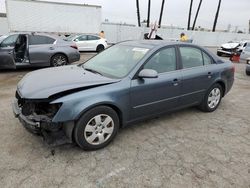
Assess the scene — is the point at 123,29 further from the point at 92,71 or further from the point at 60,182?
the point at 60,182

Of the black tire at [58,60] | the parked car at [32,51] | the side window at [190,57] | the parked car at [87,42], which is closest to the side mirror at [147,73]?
the side window at [190,57]

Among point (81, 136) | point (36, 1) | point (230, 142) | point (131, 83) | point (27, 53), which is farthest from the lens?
→ point (36, 1)

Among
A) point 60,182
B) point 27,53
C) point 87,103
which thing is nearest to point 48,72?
point 87,103

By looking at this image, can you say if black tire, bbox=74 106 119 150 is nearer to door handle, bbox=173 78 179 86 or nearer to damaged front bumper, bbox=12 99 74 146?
damaged front bumper, bbox=12 99 74 146

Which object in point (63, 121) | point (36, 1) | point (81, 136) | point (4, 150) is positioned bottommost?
point (4, 150)

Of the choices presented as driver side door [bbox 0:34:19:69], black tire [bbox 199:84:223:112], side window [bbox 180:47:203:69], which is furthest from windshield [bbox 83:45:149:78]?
driver side door [bbox 0:34:19:69]

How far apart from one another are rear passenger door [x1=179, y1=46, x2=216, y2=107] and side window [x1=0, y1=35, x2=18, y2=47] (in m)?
6.42

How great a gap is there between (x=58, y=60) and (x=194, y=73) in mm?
6137

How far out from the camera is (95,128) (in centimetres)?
310

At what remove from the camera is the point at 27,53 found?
813 cm

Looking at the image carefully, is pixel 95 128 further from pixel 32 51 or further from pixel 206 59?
pixel 32 51

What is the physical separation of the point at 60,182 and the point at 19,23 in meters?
16.8

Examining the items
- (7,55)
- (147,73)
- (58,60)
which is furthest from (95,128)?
(58,60)

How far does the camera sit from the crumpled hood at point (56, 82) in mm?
2904
